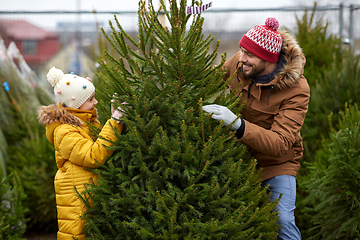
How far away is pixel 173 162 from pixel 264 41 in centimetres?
135

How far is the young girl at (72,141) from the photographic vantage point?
82.0 inches

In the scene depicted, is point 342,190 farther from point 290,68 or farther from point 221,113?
point 221,113

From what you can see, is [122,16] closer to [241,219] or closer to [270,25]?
[270,25]

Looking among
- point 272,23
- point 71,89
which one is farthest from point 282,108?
point 71,89

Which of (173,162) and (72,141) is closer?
(173,162)

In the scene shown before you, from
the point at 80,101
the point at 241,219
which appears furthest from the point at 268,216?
the point at 80,101

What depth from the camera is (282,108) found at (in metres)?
2.59

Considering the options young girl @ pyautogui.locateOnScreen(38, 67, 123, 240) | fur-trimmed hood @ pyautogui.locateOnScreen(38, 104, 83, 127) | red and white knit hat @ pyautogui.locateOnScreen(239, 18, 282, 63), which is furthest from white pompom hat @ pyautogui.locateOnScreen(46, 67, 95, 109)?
red and white knit hat @ pyautogui.locateOnScreen(239, 18, 282, 63)

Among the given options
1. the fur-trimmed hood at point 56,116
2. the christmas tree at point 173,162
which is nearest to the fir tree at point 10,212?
the fur-trimmed hood at point 56,116

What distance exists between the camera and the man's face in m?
2.69

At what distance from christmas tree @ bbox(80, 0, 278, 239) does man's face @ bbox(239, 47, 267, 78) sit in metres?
0.63

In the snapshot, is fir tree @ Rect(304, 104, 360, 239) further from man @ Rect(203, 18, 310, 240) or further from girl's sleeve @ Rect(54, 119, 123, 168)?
girl's sleeve @ Rect(54, 119, 123, 168)

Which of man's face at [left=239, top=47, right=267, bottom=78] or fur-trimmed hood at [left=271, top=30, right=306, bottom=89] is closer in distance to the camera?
fur-trimmed hood at [left=271, top=30, right=306, bottom=89]

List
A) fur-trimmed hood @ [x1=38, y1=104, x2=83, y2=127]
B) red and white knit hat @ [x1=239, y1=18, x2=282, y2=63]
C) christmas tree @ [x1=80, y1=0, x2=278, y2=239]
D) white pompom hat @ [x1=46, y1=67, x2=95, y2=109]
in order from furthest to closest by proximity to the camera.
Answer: red and white knit hat @ [x1=239, y1=18, x2=282, y2=63]
white pompom hat @ [x1=46, y1=67, x2=95, y2=109]
fur-trimmed hood @ [x1=38, y1=104, x2=83, y2=127]
christmas tree @ [x1=80, y1=0, x2=278, y2=239]
